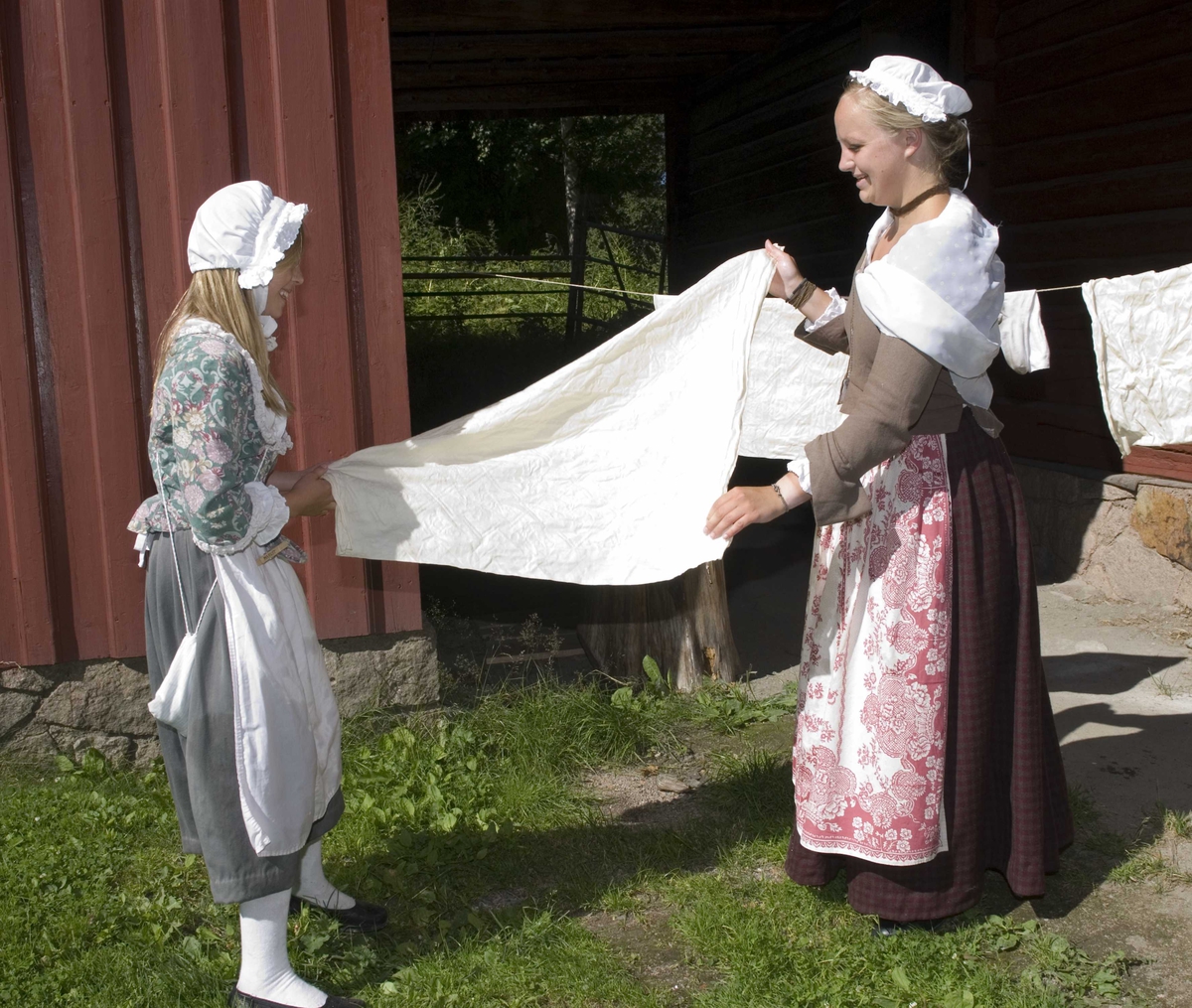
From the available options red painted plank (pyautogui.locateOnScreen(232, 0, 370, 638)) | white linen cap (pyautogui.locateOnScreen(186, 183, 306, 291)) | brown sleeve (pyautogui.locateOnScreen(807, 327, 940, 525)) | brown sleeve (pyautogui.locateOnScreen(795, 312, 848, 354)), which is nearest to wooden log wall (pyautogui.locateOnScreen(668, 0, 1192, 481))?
brown sleeve (pyautogui.locateOnScreen(795, 312, 848, 354))

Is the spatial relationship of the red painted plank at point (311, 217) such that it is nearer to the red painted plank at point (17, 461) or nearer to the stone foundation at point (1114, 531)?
the red painted plank at point (17, 461)

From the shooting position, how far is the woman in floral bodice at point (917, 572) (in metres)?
2.49

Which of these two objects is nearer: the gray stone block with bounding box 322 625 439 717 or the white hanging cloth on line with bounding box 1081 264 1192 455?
the white hanging cloth on line with bounding box 1081 264 1192 455

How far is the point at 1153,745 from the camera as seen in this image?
4.09m

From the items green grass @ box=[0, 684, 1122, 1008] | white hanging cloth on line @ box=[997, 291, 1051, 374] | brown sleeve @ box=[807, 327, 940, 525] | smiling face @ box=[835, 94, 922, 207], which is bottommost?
green grass @ box=[0, 684, 1122, 1008]

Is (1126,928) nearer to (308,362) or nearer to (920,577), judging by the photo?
(920,577)

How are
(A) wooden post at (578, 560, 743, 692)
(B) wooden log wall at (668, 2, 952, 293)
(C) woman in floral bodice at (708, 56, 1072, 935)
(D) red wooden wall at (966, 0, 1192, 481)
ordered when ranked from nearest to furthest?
(C) woman in floral bodice at (708, 56, 1072, 935), (A) wooden post at (578, 560, 743, 692), (D) red wooden wall at (966, 0, 1192, 481), (B) wooden log wall at (668, 2, 952, 293)

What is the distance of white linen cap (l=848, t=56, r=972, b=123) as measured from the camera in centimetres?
246

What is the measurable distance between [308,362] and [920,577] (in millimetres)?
2282

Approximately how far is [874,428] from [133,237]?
265cm

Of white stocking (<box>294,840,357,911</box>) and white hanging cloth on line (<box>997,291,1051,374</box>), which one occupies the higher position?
white hanging cloth on line (<box>997,291,1051,374</box>)

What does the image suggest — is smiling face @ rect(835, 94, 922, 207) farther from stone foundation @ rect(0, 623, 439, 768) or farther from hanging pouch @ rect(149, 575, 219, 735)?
stone foundation @ rect(0, 623, 439, 768)

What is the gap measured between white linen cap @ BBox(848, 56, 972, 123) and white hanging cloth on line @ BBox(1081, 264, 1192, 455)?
93cm

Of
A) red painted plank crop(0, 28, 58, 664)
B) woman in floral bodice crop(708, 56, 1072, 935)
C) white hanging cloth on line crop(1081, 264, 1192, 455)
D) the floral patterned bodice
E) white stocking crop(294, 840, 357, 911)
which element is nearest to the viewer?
the floral patterned bodice
